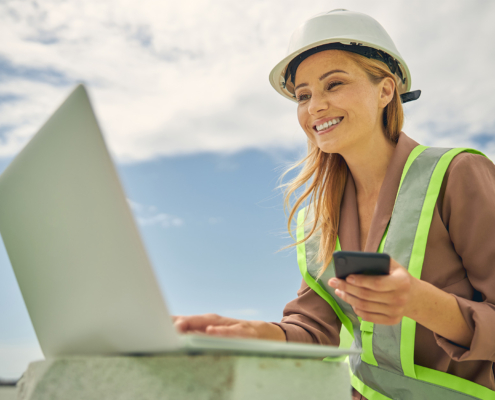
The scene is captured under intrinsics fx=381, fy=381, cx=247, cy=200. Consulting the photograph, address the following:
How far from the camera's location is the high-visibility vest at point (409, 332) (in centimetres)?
134

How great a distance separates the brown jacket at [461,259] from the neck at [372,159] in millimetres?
109

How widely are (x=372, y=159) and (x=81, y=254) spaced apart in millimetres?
1407

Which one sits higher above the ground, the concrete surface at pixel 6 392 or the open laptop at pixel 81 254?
the open laptop at pixel 81 254

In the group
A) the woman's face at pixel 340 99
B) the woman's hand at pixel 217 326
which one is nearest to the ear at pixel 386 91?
the woman's face at pixel 340 99

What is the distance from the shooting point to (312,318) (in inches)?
66.7

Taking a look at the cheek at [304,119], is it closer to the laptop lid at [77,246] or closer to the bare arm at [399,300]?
the bare arm at [399,300]

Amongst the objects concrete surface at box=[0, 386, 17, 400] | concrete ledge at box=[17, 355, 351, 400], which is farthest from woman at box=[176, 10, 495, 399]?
concrete surface at box=[0, 386, 17, 400]

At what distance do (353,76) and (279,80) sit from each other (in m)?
0.53

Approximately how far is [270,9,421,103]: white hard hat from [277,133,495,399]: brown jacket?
50cm

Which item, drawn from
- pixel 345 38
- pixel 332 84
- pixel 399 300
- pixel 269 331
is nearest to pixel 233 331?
pixel 269 331

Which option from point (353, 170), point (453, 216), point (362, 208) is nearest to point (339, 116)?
point (353, 170)

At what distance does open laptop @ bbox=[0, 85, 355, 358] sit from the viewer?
58cm

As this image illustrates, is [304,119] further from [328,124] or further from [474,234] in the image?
[474,234]

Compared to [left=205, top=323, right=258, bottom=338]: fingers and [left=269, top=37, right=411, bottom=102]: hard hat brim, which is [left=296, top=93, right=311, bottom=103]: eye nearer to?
[left=269, top=37, right=411, bottom=102]: hard hat brim
